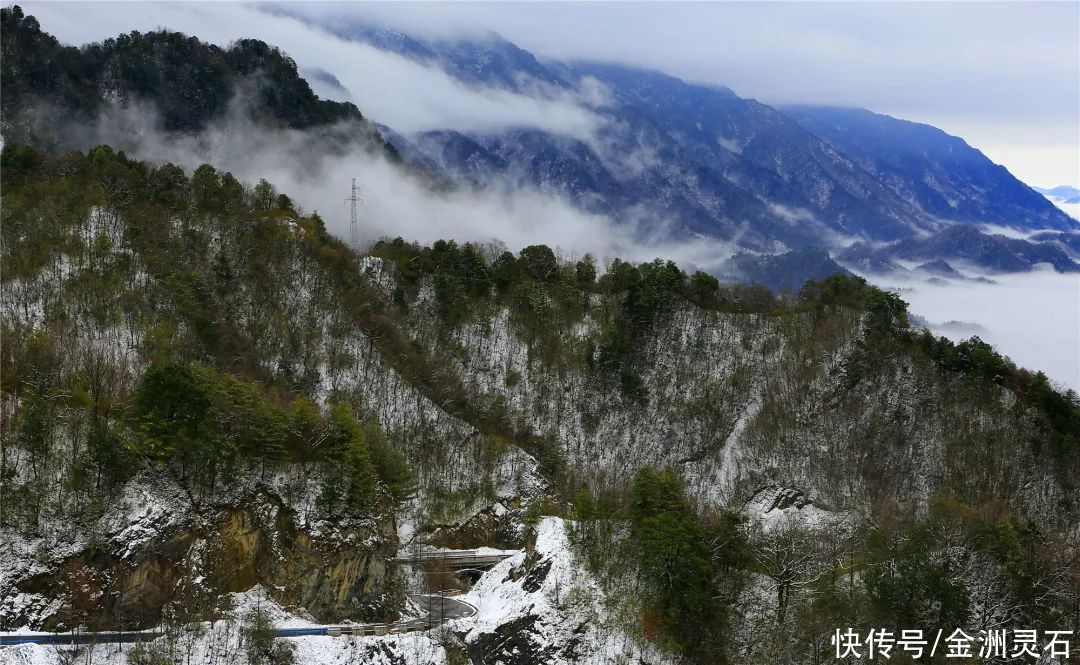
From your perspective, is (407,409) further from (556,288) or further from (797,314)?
(797,314)

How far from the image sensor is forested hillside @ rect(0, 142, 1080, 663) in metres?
43.9

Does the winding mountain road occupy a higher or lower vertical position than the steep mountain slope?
lower

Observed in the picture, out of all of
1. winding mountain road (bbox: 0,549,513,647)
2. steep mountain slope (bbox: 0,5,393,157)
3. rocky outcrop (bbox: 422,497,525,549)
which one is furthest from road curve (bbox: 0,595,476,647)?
steep mountain slope (bbox: 0,5,393,157)

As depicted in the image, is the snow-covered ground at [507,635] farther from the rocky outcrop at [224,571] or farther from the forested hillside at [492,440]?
the rocky outcrop at [224,571]

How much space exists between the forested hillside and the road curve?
2.63 feet

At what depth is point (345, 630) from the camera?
4584 centimetres

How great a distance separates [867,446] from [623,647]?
34.1 metres

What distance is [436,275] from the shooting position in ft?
267

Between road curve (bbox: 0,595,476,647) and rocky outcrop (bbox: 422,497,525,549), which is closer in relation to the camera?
road curve (bbox: 0,595,476,647)

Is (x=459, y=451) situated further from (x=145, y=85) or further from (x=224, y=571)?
(x=145, y=85)

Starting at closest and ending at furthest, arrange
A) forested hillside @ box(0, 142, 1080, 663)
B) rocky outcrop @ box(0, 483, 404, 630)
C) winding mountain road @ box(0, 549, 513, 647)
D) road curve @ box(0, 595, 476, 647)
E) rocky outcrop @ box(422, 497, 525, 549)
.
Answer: road curve @ box(0, 595, 476, 647) < winding mountain road @ box(0, 549, 513, 647) < rocky outcrop @ box(0, 483, 404, 630) < forested hillside @ box(0, 142, 1080, 663) < rocky outcrop @ box(422, 497, 525, 549)

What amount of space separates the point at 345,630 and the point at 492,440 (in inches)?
953

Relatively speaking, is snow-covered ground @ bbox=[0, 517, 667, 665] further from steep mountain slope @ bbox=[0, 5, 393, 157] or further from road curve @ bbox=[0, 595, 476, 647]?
steep mountain slope @ bbox=[0, 5, 393, 157]

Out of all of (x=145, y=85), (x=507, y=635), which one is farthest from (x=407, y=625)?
(x=145, y=85)
